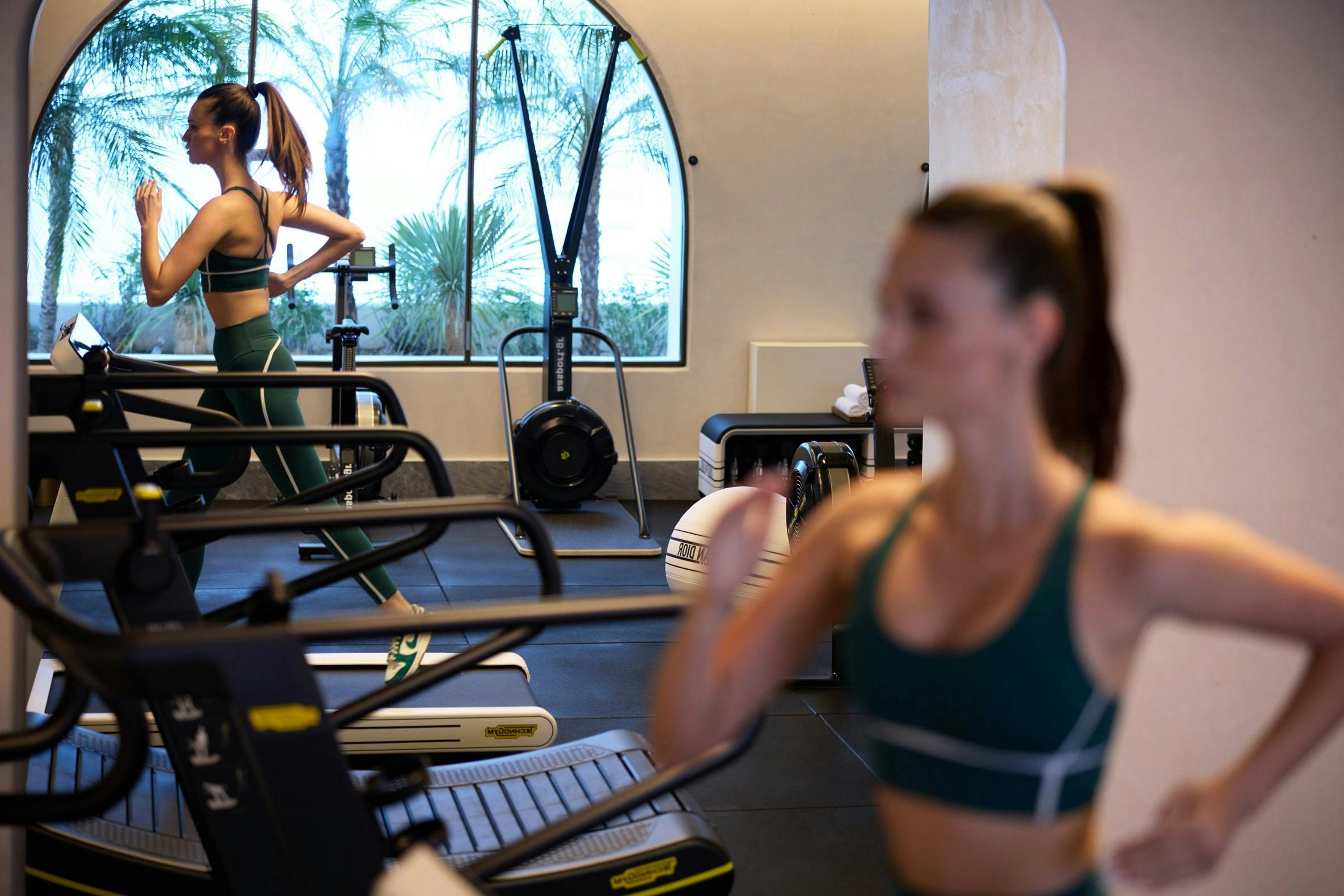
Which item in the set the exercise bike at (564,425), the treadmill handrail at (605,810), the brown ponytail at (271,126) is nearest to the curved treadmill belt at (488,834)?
the treadmill handrail at (605,810)

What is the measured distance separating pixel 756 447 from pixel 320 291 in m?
2.77

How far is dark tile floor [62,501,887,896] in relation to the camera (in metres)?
2.81

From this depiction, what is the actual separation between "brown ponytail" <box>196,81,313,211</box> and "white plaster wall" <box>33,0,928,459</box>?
3115mm

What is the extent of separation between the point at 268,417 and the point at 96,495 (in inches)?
50.3

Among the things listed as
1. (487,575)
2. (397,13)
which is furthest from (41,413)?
(397,13)

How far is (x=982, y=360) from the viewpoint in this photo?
105 centimetres

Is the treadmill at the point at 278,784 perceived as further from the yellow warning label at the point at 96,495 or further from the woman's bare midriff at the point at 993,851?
the yellow warning label at the point at 96,495

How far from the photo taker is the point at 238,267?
3768mm

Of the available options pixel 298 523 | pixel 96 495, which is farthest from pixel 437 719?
pixel 298 523

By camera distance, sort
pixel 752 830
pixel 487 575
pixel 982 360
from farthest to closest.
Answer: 1. pixel 487 575
2. pixel 752 830
3. pixel 982 360

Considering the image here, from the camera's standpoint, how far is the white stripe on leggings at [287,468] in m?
3.21

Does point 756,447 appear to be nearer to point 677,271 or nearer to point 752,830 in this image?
point 677,271

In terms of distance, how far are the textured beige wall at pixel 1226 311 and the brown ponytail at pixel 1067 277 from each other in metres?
1.00

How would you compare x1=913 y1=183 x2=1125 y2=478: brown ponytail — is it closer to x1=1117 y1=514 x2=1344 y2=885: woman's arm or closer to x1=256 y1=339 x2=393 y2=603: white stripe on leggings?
x1=1117 y1=514 x2=1344 y2=885: woman's arm
